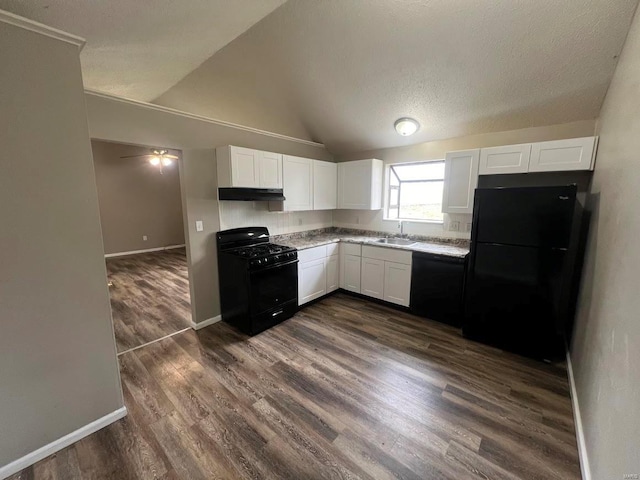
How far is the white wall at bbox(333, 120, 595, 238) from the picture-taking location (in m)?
2.81

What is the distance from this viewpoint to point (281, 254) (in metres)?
3.17

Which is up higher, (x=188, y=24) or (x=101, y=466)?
(x=188, y=24)

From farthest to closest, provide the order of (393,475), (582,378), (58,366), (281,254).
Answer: (281,254), (582,378), (58,366), (393,475)

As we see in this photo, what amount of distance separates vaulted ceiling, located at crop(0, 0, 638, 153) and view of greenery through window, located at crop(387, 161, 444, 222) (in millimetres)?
518

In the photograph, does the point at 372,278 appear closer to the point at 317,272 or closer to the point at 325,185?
the point at 317,272

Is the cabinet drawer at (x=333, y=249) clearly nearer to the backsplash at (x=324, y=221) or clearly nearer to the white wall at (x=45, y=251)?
the backsplash at (x=324, y=221)

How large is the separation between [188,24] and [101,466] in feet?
9.90

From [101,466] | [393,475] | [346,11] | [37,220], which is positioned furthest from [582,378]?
[37,220]

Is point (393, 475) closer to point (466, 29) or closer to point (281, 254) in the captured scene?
point (281, 254)

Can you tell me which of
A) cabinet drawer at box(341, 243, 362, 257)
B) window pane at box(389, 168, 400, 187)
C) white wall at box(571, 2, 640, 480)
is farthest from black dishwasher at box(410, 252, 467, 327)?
window pane at box(389, 168, 400, 187)

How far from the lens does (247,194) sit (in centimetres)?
312

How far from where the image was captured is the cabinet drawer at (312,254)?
11.5ft

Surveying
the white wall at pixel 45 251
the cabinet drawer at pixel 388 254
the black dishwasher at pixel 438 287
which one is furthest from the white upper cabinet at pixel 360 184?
the white wall at pixel 45 251

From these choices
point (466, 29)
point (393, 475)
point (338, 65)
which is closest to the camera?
point (393, 475)
